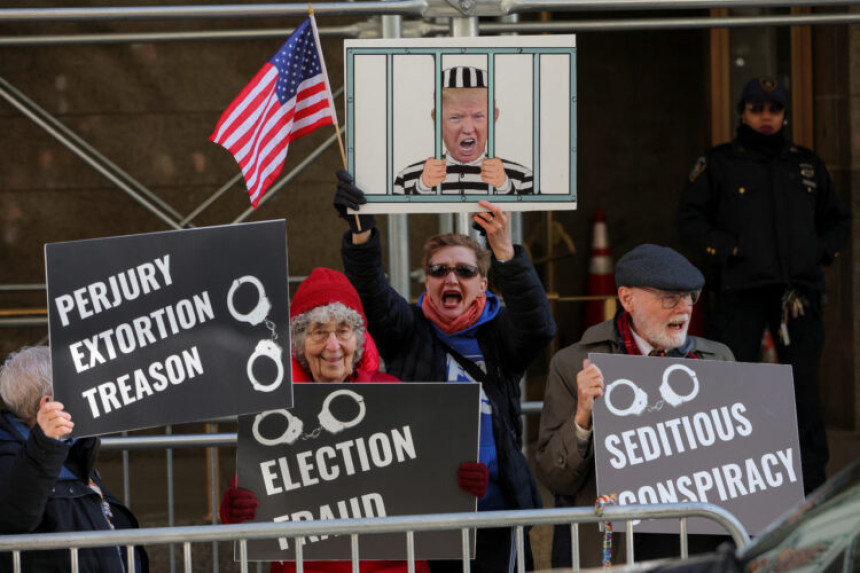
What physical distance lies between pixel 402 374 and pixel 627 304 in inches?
32.1

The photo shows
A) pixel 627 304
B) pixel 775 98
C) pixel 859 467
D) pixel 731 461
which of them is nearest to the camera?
pixel 859 467

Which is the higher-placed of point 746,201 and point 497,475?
point 746,201

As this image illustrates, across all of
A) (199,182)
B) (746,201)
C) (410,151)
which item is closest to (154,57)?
(199,182)

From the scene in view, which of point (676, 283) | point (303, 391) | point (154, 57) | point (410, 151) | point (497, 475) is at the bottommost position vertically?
point (497, 475)

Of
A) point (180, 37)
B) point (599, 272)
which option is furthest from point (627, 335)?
point (599, 272)

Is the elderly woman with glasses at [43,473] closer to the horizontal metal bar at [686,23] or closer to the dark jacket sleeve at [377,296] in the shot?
the dark jacket sleeve at [377,296]

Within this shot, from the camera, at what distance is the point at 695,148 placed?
10766 mm

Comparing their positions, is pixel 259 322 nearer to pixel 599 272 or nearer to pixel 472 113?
pixel 472 113

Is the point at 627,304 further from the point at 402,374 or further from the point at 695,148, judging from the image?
the point at 695,148

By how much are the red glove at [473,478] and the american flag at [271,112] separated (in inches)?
47.4

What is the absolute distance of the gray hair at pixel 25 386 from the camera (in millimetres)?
Result: 4195

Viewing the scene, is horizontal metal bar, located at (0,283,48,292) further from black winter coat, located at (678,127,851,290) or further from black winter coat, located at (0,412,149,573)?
black winter coat, located at (0,412,149,573)

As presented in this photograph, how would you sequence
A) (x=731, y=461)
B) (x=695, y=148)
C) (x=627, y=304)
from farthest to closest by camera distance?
(x=695, y=148) < (x=627, y=304) < (x=731, y=461)

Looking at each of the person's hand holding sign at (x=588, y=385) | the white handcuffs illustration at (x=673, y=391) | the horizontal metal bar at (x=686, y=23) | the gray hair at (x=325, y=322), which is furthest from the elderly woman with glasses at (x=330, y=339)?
the horizontal metal bar at (x=686, y=23)
